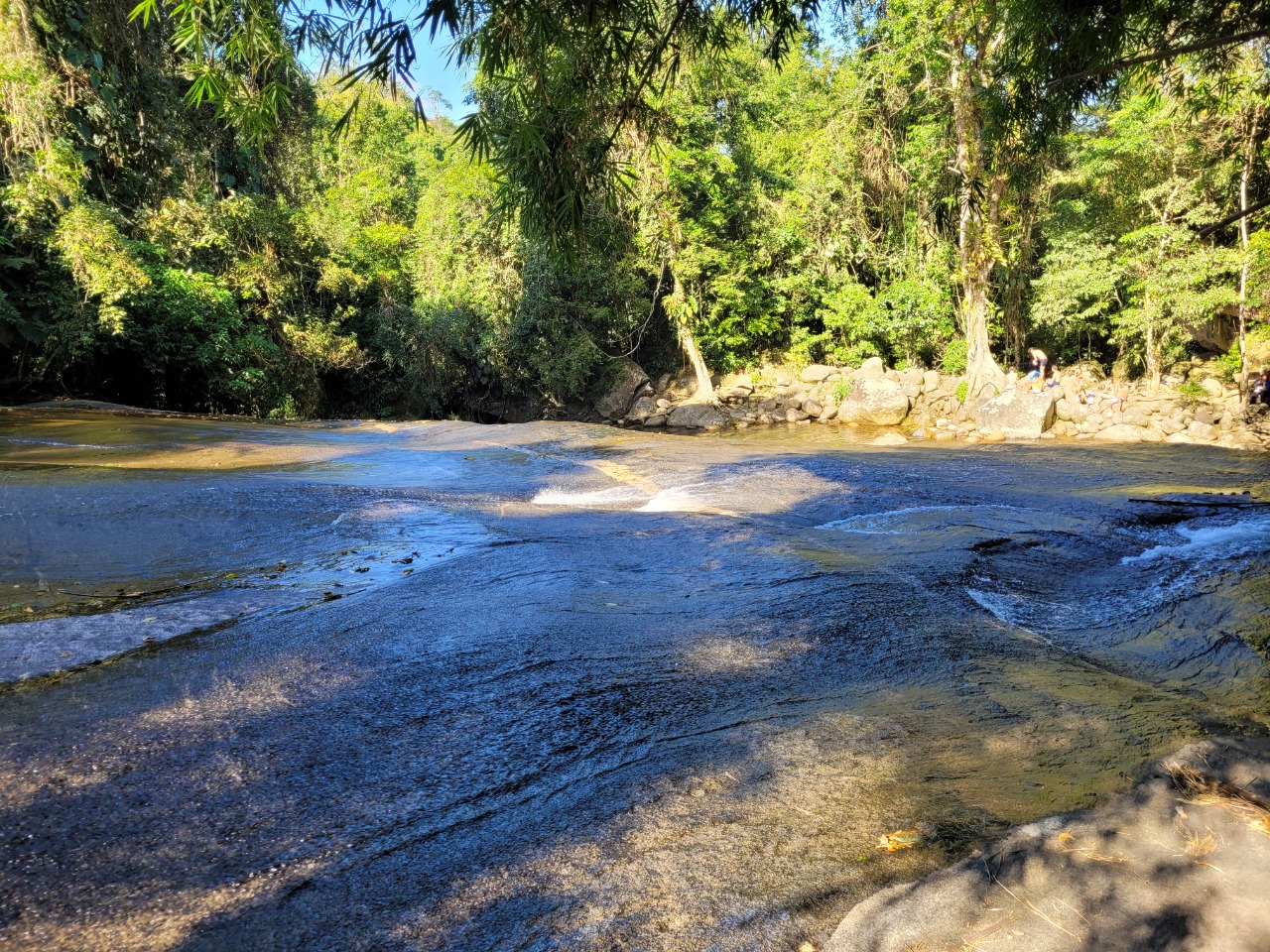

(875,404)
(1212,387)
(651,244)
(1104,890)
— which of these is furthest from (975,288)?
(1104,890)

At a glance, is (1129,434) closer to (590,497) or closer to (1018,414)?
(1018,414)

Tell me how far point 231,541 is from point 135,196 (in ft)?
55.5

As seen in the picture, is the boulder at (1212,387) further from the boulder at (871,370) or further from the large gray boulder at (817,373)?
the large gray boulder at (817,373)

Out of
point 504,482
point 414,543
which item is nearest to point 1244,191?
point 504,482

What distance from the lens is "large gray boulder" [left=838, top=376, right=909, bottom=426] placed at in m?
20.4

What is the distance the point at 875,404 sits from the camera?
20.7 metres

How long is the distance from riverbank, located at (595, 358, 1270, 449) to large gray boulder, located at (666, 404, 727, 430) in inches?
1.2

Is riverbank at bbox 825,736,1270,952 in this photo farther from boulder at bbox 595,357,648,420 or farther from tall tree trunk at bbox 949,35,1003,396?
boulder at bbox 595,357,648,420

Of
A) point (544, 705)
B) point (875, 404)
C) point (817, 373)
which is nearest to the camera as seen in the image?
point (544, 705)

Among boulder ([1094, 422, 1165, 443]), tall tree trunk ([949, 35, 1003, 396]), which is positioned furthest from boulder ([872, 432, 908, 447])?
boulder ([1094, 422, 1165, 443])

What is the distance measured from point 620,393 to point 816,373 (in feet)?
20.0

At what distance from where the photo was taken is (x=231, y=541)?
588cm

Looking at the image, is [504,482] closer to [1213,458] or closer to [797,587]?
[797,587]

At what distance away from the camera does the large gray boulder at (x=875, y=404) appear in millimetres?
20406
